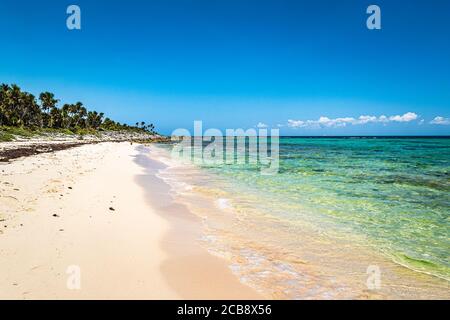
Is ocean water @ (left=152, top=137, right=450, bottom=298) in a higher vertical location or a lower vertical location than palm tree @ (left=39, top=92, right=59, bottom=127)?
lower

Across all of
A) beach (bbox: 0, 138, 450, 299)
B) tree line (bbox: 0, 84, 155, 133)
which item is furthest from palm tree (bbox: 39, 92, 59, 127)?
beach (bbox: 0, 138, 450, 299)

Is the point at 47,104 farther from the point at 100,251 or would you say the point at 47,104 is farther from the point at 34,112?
the point at 100,251

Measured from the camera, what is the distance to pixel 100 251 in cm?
646

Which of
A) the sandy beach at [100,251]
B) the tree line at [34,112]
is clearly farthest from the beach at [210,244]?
the tree line at [34,112]

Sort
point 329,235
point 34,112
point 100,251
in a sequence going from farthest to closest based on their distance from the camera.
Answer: point 34,112 < point 329,235 < point 100,251

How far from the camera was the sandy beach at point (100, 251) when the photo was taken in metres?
4.94

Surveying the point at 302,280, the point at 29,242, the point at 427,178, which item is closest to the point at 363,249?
the point at 302,280

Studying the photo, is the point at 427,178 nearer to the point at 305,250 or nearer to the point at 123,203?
the point at 305,250

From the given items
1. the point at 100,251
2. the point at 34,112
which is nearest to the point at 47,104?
the point at 34,112

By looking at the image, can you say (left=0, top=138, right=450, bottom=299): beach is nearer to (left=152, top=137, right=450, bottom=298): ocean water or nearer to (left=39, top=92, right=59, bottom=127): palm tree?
(left=152, top=137, right=450, bottom=298): ocean water

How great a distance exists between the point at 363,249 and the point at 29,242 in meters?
7.88

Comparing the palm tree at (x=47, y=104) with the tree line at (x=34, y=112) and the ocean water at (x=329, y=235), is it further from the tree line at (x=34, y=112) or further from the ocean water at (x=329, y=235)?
the ocean water at (x=329, y=235)

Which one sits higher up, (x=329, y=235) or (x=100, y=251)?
(x=100, y=251)

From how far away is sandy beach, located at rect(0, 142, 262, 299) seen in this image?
16.2 ft
